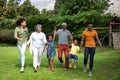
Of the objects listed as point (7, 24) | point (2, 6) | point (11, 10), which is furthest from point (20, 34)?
point (11, 10)

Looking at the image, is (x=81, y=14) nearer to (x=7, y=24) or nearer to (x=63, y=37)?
(x=7, y=24)

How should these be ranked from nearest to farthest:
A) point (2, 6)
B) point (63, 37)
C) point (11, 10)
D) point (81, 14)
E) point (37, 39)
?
point (37, 39) → point (63, 37) → point (81, 14) → point (2, 6) → point (11, 10)

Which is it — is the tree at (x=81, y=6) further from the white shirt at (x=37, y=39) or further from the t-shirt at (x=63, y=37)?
the white shirt at (x=37, y=39)

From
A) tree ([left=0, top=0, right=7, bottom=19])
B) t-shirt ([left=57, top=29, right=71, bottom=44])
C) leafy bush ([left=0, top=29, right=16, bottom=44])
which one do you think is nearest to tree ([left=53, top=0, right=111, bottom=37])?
leafy bush ([left=0, top=29, right=16, bottom=44])

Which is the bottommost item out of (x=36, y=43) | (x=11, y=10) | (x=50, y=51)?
(x=50, y=51)

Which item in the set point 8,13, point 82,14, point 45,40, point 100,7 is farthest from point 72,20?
point 45,40

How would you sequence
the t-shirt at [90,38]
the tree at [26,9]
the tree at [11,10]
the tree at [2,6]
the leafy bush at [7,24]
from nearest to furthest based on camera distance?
the t-shirt at [90,38], the leafy bush at [7,24], the tree at [2,6], the tree at [11,10], the tree at [26,9]

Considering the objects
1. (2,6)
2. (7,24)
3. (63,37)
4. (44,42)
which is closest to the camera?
(44,42)

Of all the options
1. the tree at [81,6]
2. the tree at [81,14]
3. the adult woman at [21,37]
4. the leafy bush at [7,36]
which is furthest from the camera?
the tree at [81,6]

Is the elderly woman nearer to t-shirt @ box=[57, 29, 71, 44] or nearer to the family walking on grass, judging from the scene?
the family walking on grass

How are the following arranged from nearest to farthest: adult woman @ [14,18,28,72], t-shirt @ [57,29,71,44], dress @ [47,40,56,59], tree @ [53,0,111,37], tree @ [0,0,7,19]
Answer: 1. adult woman @ [14,18,28,72]
2. dress @ [47,40,56,59]
3. t-shirt @ [57,29,71,44]
4. tree @ [53,0,111,37]
5. tree @ [0,0,7,19]

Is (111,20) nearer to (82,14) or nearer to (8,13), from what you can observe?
(82,14)

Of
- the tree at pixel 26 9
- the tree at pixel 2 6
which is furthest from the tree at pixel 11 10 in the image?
the tree at pixel 26 9

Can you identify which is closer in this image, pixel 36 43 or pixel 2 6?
pixel 36 43
